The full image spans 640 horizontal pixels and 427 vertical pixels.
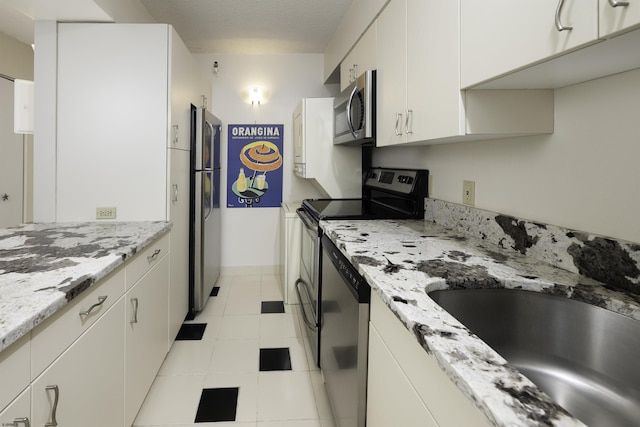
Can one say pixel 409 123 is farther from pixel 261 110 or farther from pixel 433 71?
pixel 261 110

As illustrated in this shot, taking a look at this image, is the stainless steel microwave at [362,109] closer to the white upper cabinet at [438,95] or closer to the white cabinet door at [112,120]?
the white upper cabinet at [438,95]

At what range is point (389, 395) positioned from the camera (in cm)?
106

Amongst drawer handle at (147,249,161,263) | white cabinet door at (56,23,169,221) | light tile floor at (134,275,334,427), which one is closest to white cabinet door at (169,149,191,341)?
white cabinet door at (56,23,169,221)

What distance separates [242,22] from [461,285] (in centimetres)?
297

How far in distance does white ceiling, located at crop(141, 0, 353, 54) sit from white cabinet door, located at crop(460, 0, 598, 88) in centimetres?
196

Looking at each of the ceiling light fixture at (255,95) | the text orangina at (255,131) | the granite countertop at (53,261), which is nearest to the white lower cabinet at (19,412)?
the granite countertop at (53,261)

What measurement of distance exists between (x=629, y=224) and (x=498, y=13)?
0.67 meters

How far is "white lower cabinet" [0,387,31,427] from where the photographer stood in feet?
2.73

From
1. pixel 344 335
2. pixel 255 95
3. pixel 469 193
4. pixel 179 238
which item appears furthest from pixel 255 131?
pixel 344 335

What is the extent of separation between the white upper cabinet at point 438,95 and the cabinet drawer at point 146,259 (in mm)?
1310

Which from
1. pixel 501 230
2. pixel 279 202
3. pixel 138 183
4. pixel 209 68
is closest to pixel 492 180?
pixel 501 230

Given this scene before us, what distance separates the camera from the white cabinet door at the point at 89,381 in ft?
3.29

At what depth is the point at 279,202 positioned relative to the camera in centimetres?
430

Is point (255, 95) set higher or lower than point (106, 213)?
higher
